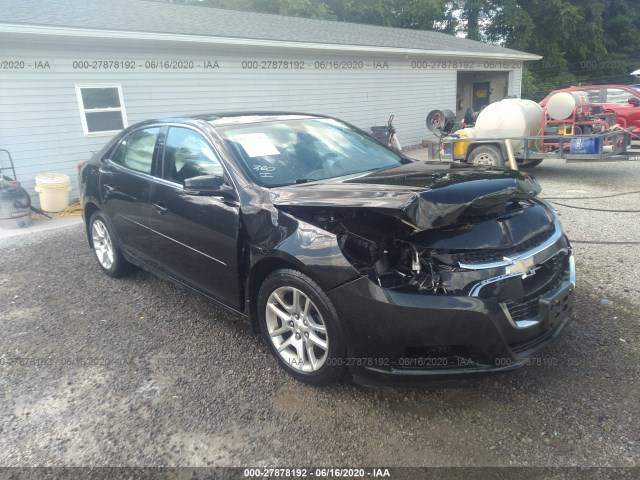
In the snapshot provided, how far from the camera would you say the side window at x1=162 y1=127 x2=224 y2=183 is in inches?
137

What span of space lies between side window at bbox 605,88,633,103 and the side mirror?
40.9 feet

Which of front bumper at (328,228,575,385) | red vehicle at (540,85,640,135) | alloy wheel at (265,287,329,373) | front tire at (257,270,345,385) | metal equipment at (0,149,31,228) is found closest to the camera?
front bumper at (328,228,575,385)

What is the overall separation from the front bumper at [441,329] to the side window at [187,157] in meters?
1.50

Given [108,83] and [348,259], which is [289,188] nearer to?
[348,259]

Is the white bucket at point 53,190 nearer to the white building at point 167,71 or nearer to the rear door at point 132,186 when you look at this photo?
the white building at point 167,71

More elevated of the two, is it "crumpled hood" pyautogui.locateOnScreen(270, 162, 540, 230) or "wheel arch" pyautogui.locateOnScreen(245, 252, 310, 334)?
"crumpled hood" pyautogui.locateOnScreen(270, 162, 540, 230)

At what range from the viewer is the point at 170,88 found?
1078cm

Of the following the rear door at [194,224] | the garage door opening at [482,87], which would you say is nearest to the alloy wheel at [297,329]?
the rear door at [194,224]

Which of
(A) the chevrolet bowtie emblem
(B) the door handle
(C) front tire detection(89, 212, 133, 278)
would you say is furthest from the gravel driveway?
(B) the door handle

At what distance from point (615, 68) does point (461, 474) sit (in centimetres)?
4233

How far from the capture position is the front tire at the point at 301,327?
267cm

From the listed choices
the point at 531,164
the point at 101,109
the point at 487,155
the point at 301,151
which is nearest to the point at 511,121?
the point at 487,155

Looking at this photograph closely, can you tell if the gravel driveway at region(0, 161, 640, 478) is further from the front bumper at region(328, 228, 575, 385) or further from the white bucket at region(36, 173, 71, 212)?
the white bucket at region(36, 173, 71, 212)

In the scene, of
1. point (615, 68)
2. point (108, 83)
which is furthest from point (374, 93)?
point (615, 68)
